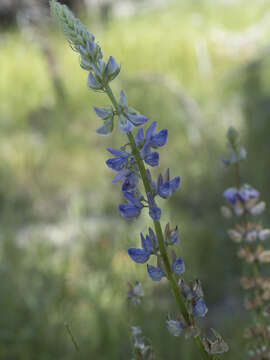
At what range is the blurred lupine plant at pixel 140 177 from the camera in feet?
2.07

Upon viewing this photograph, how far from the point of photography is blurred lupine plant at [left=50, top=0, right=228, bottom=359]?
632 millimetres

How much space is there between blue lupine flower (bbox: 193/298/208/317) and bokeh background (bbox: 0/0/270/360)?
23cm

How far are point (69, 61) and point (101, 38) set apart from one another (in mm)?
690

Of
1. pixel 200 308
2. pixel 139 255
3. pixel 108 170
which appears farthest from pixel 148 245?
pixel 108 170

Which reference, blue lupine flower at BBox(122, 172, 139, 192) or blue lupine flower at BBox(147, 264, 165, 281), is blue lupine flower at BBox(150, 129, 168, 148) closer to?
blue lupine flower at BBox(122, 172, 139, 192)

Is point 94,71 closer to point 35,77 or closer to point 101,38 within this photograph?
point 35,77

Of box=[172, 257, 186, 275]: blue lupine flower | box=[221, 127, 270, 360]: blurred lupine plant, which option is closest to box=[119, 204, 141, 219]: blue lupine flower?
box=[172, 257, 186, 275]: blue lupine flower

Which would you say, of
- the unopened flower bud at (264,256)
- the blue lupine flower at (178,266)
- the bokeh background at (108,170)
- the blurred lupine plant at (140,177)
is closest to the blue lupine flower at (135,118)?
the blurred lupine plant at (140,177)

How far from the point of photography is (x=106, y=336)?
6.33ft

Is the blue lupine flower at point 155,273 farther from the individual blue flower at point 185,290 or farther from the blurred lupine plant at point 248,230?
the blurred lupine plant at point 248,230

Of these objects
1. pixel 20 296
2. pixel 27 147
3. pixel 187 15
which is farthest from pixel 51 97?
pixel 20 296

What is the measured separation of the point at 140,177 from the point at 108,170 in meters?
3.57

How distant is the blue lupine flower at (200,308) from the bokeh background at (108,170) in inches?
8.9

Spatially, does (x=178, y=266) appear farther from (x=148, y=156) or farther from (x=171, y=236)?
(x=148, y=156)
